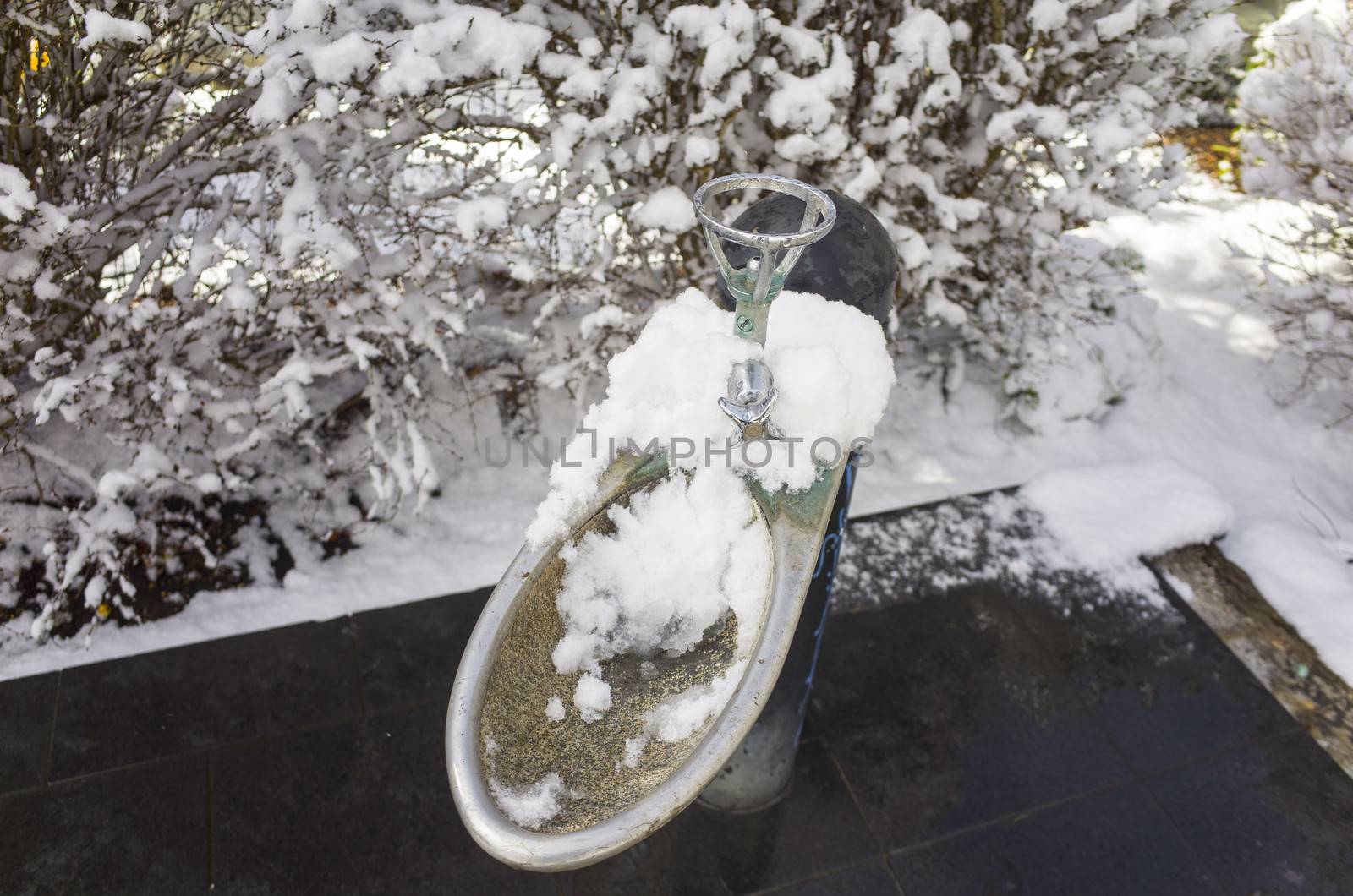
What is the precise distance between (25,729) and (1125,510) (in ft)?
12.8

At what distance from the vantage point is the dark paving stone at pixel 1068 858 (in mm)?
2260

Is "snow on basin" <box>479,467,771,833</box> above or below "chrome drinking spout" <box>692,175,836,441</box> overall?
below

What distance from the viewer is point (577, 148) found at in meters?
2.84

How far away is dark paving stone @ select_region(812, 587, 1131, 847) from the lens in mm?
2439

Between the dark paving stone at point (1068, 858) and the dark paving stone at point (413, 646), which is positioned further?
the dark paving stone at point (413, 646)

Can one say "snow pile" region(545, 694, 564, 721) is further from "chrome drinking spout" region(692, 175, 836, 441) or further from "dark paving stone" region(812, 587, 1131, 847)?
"dark paving stone" region(812, 587, 1131, 847)

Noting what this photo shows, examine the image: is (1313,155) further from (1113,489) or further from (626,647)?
(626,647)

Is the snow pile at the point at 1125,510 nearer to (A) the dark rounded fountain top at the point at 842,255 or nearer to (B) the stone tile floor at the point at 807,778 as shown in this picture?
(B) the stone tile floor at the point at 807,778

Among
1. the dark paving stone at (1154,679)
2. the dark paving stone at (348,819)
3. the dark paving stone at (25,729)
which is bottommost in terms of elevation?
A: the dark paving stone at (348,819)

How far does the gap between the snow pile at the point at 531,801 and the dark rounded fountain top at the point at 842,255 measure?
3.37 feet

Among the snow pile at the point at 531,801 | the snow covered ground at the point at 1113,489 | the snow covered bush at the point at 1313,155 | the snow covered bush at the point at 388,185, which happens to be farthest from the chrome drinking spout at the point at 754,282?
the snow covered bush at the point at 1313,155

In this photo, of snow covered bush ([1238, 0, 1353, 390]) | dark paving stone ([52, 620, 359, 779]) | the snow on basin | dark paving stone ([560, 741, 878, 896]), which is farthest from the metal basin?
snow covered bush ([1238, 0, 1353, 390])

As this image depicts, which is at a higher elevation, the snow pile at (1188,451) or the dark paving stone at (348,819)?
the snow pile at (1188,451)

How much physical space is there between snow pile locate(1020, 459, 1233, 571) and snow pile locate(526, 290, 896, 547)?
2.10m
